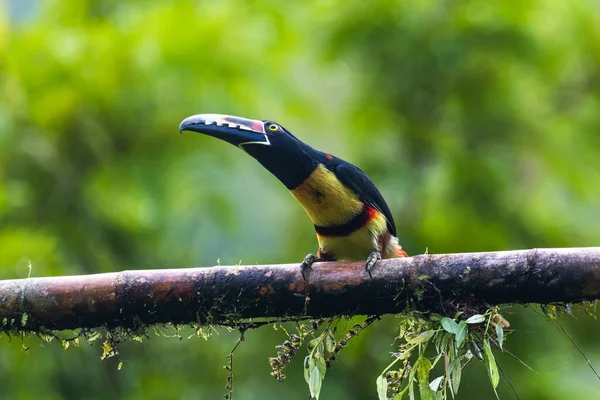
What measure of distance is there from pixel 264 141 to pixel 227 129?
16cm

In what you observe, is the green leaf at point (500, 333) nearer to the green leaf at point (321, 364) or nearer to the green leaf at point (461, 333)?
the green leaf at point (461, 333)

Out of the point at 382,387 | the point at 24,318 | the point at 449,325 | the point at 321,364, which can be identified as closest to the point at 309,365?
the point at 321,364

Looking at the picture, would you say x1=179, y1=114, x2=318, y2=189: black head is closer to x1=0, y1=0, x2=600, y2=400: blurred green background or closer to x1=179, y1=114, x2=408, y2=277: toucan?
x1=179, y1=114, x2=408, y2=277: toucan

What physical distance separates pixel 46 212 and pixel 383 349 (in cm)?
243

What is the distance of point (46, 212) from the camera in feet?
17.3

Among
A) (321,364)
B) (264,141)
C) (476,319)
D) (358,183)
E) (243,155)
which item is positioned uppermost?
(264,141)

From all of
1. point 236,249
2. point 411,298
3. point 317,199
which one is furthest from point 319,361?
point 236,249

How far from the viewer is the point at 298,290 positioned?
8.89 feet

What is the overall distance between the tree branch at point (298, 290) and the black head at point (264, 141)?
680mm

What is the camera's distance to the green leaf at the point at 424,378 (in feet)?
8.45

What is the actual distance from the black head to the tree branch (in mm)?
680

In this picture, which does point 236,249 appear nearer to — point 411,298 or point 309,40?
point 309,40

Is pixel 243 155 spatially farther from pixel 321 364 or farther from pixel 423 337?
pixel 423 337

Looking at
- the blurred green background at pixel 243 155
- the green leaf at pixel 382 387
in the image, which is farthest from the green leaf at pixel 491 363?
the blurred green background at pixel 243 155
